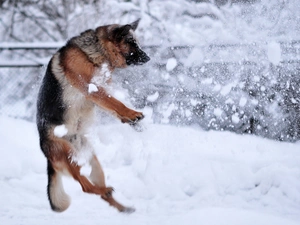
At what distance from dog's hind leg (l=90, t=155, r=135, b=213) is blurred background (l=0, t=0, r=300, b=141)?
1175 mm

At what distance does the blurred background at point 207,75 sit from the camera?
10.4 feet

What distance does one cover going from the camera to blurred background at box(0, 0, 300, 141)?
316 cm

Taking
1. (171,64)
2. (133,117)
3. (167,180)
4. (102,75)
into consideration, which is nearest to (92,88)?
(102,75)

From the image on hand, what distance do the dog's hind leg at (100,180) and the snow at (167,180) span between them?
3 cm

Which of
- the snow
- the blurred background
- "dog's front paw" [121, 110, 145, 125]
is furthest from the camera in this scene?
the blurred background

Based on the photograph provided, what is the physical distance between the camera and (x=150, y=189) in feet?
7.04

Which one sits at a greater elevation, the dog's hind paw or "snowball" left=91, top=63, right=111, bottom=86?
"snowball" left=91, top=63, right=111, bottom=86

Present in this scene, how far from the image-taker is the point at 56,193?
190cm

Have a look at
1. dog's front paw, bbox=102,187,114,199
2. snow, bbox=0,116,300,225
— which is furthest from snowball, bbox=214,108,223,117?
dog's front paw, bbox=102,187,114,199

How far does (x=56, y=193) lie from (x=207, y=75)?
5.70 ft

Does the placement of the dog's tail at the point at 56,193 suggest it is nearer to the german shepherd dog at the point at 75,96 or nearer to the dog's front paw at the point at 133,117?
the german shepherd dog at the point at 75,96

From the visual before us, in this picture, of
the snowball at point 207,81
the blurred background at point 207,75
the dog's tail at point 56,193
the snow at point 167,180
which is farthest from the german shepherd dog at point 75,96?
the snowball at point 207,81

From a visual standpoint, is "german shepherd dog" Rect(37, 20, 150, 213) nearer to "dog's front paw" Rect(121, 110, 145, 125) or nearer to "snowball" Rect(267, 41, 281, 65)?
"dog's front paw" Rect(121, 110, 145, 125)

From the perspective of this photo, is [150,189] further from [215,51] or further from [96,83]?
[215,51]
